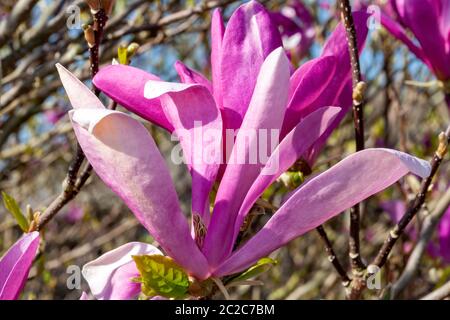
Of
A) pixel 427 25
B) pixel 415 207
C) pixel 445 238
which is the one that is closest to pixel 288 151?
pixel 415 207

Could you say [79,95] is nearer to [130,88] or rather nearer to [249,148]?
[130,88]

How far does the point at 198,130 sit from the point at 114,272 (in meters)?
0.19

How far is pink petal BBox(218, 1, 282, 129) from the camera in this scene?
2.38 ft

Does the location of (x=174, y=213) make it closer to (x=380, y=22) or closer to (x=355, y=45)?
(x=355, y=45)

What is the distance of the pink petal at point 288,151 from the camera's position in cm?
68

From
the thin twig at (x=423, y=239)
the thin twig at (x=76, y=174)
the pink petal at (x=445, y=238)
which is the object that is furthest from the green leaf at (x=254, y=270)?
the pink petal at (x=445, y=238)

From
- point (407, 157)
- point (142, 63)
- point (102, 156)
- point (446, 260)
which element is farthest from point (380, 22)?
point (142, 63)

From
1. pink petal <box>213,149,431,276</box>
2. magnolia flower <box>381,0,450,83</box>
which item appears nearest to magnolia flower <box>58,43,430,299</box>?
pink petal <box>213,149,431,276</box>

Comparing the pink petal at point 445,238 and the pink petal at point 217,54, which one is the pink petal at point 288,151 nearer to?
the pink petal at point 217,54

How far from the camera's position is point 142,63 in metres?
3.13

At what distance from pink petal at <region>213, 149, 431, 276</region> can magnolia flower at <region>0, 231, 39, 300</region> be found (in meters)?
0.20

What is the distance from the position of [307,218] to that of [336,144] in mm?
1653

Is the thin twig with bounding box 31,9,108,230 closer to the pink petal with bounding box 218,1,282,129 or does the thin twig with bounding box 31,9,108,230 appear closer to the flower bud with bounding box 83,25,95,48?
the flower bud with bounding box 83,25,95,48

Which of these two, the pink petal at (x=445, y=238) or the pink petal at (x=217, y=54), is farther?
the pink petal at (x=445, y=238)
